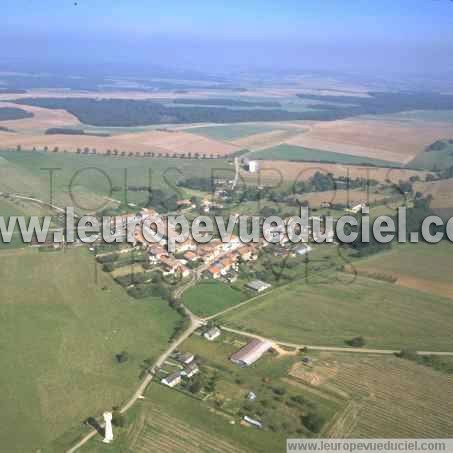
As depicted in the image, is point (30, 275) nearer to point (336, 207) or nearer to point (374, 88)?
point (336, 207)

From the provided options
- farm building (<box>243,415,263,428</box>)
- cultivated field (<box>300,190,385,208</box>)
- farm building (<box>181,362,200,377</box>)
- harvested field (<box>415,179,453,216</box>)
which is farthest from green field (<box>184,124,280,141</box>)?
farm building (<box>243,415,263,428</box>)

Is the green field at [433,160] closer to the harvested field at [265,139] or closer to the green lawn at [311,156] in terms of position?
the green lawn at [311,156]

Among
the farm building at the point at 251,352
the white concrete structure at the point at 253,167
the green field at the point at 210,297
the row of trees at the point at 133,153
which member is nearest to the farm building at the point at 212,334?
the farm building at the point at 251,352

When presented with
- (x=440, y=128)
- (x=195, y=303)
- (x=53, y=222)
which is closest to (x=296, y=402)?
(x=195, y=303)

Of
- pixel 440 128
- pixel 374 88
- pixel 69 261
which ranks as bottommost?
pixel 69 261

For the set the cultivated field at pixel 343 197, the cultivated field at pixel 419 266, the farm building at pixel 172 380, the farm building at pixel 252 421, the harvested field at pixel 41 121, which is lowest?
the farm building at pixel 252 421
